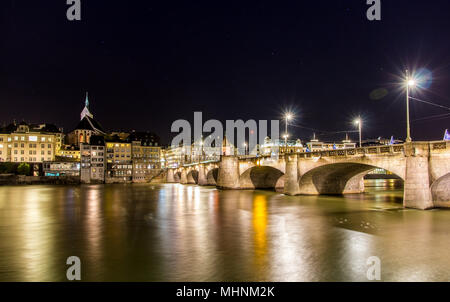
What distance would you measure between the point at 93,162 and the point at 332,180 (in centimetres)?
11059

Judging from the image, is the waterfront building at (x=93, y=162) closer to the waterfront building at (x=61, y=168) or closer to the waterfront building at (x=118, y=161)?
the waterfront building at (x=118, y=161)

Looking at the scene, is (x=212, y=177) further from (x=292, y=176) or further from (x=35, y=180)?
(x=35, y=180)

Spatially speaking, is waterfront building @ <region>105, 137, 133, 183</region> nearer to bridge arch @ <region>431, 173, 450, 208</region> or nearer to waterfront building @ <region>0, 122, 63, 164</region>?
waterfront building @ <region>0, 122, 63, 164</region>

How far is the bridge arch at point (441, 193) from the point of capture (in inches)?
1074

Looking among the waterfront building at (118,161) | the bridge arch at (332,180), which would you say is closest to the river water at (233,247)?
the bridge arch at (332,180)

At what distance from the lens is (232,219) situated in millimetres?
26859

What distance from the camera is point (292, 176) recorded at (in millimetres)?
44719

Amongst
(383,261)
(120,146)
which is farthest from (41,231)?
(120,146)

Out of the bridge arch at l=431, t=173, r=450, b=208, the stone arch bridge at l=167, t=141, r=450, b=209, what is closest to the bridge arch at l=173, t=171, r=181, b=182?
the stone arch bridge at l=167, t=141, r=450, b=209

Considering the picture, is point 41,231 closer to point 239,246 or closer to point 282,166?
point 239,246

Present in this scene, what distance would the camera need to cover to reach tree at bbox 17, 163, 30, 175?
11444cm

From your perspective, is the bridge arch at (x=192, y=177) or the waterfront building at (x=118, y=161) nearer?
the bridge arch at (x=192, y=177)
